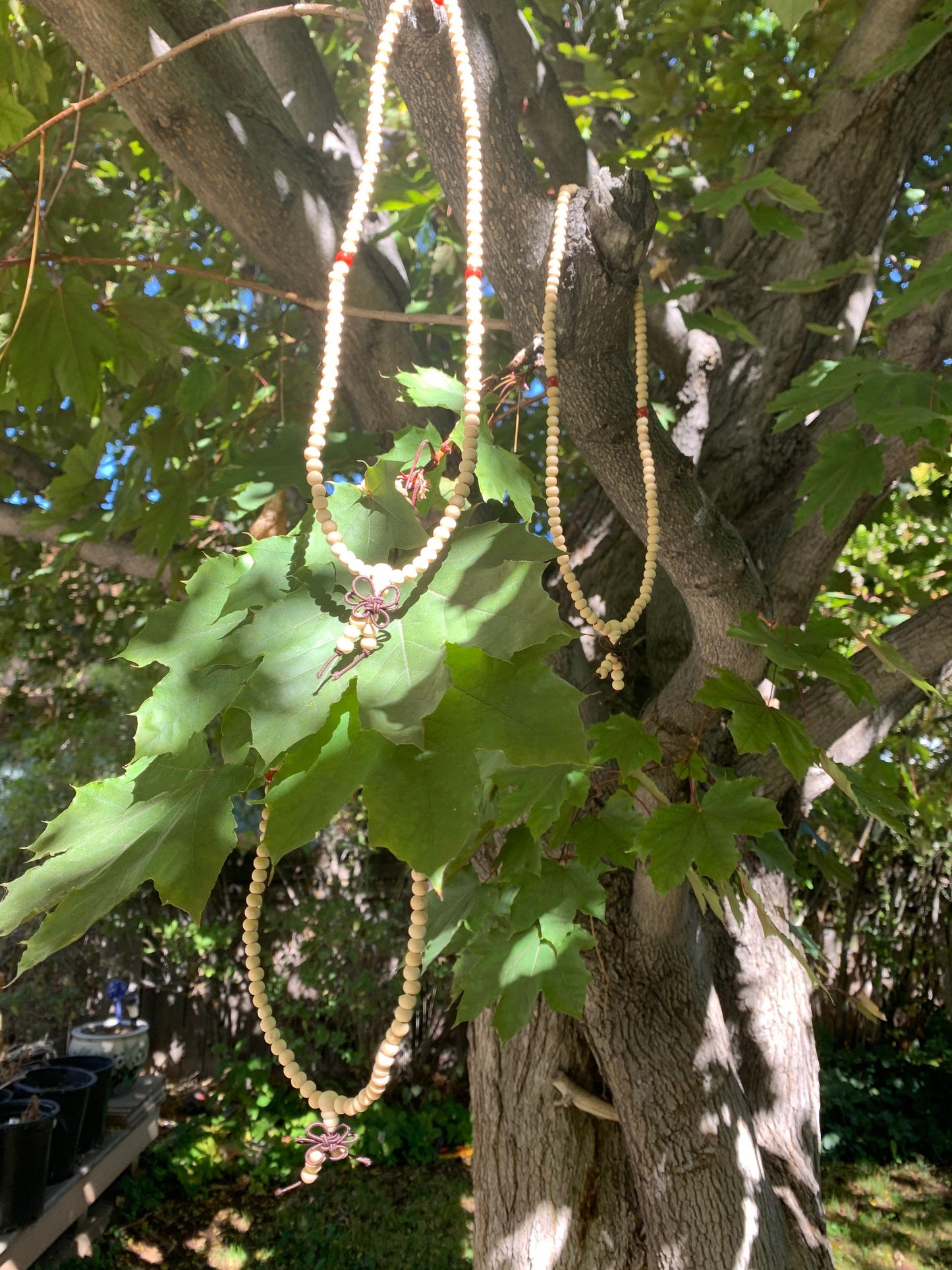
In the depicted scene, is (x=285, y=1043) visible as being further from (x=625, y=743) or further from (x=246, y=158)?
(x=246, y=158)

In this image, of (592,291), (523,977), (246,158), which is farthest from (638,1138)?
(246,158)

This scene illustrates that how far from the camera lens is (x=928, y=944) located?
5129 mm

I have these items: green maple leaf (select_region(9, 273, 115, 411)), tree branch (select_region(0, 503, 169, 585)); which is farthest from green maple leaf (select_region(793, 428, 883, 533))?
tree branch (select_region(0, 503, 169, 585))

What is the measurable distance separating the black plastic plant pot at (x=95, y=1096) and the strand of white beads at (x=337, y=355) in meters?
3.60

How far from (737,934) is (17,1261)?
248cm

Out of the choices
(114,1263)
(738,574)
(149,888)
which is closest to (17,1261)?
(114,1263)

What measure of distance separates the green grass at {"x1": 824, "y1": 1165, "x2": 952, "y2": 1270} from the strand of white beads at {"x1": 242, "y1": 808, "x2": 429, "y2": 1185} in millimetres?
3625

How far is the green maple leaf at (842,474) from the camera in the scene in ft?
5.48

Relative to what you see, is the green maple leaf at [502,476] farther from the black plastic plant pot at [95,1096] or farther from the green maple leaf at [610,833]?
the black plastic plant pot at [95,1096]

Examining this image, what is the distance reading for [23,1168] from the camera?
298cm

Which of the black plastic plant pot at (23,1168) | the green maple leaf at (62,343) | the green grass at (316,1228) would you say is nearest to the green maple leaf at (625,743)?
the green maple leaf at (62,343)

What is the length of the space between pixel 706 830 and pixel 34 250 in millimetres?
1230

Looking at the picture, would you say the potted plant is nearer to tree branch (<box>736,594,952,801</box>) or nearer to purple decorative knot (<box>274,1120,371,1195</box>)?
tree branch (<box>736,594,952,801</box>)

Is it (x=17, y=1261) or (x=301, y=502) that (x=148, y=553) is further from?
(x=17, y=1261)
